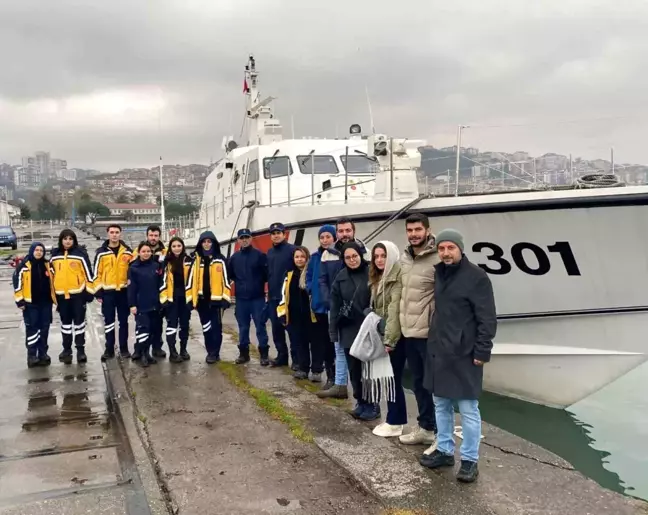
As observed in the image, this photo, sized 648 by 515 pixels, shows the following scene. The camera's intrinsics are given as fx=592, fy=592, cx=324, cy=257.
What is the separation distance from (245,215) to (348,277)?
5821mm

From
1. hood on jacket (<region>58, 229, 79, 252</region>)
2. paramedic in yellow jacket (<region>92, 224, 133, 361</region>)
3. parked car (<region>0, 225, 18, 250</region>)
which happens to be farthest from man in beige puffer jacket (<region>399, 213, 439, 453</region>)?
parked car (<region>0, 225, 18, 250</region>)

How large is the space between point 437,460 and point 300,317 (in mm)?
2305

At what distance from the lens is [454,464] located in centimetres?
336

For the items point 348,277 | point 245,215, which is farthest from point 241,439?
point 245,215

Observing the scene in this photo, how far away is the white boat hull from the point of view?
5.41 meters

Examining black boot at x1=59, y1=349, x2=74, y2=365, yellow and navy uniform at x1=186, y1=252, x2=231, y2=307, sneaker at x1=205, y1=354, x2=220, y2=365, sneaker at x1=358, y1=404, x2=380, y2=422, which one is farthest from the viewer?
black boot at x1=59, y1=349, x2=74, y2=365

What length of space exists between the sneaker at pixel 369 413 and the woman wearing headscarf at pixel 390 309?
0.28 m

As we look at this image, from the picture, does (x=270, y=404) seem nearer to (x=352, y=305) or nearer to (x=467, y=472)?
(x=352, y=305)

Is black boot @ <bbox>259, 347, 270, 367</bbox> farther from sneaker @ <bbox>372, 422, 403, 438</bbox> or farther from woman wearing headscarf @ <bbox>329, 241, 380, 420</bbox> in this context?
sneaker @ <bbox>372, 422, 403, 438</bbox>

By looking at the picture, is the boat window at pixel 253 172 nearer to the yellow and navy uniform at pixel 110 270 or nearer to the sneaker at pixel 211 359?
the yellow and navy uniform at pixel 110 270

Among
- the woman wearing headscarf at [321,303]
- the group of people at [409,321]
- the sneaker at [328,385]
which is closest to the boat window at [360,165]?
the group of people at [409,321]

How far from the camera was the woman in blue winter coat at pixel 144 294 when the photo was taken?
5.79 metres

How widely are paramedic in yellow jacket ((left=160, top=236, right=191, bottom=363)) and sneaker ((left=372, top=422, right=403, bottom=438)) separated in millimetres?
2708

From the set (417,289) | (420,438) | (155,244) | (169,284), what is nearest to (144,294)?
(169,284)
